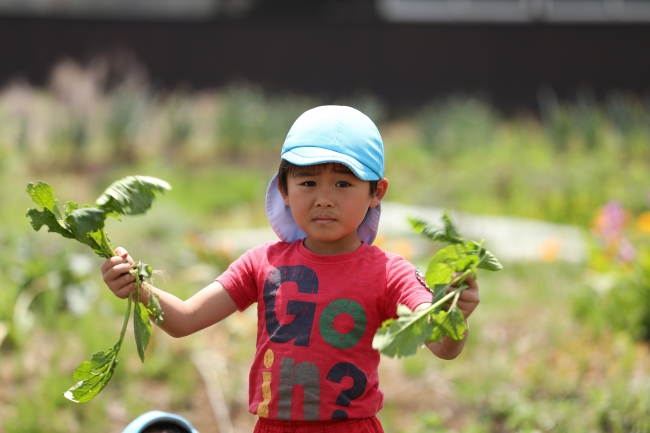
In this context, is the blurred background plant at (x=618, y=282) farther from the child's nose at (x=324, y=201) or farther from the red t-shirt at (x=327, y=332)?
the child's nose at (x=324, y=201)

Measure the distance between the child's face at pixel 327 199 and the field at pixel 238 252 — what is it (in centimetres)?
146

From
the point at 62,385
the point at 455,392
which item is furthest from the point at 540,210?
the point at 62,385

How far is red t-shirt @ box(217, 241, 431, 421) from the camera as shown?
2.04 meters

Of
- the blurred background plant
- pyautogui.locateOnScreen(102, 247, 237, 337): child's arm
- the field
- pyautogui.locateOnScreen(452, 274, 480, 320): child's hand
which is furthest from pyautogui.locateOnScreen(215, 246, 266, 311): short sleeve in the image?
the blurred background plant

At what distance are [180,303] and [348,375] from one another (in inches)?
19.8

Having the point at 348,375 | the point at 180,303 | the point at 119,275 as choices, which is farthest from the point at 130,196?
the point at 348,375

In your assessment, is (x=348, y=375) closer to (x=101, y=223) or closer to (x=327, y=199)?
(x=327, y=199)

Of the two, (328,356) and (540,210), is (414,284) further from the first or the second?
(540,210)

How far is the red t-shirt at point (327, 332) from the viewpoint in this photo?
2.04 metres

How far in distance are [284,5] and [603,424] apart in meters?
11.3

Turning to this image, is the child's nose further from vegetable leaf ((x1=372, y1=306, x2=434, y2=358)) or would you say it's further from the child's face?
vegetable leaf ((x1=372, y1=306, x2=434, y2=358))

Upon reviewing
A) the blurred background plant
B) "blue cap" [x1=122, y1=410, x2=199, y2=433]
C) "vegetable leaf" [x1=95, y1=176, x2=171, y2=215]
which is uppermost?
the blurred background plant

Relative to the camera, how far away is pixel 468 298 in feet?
6.22

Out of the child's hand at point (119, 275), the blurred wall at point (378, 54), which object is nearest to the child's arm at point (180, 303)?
the child's hand at point (119, 275)
